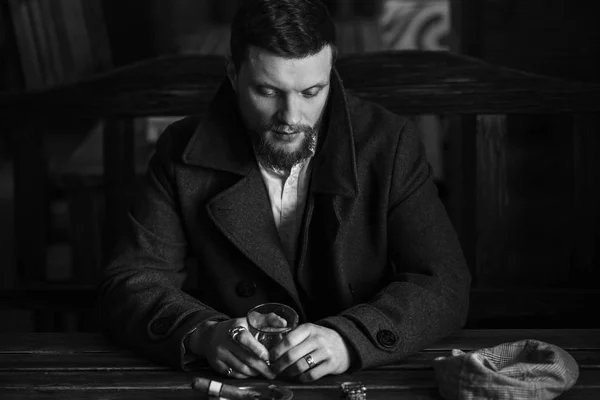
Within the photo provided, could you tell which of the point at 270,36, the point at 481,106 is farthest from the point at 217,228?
the point at 481,106

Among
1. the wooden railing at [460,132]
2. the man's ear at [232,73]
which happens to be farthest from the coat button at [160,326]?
the wooden railing at [460,132]

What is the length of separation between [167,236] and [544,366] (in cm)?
111

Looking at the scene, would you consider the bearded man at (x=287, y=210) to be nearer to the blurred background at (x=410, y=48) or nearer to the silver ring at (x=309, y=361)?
→ the silver ring at (x=309, y=361)

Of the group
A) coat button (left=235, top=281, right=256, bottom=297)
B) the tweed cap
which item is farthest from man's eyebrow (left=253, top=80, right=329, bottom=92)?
the tweed cap

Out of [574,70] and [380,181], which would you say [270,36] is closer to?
[380,181]

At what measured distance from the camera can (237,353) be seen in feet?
6.11

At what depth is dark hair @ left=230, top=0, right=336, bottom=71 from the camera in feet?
7.12

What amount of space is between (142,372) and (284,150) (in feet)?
2.28

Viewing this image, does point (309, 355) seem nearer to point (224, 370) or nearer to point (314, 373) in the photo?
point (314, 373)

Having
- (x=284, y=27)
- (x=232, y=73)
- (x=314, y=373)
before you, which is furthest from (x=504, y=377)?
(x=232, y=73)

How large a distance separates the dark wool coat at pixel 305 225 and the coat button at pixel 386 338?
21 centimetres

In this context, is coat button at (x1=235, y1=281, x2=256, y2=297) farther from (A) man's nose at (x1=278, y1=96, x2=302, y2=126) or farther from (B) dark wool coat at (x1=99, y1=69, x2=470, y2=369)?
(A) man's nose at (x1=278, y1=96, x2=302, y2=126)

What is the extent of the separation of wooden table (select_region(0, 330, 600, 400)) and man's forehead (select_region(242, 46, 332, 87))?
0.75 meters

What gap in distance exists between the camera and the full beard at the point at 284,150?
7.32ft
